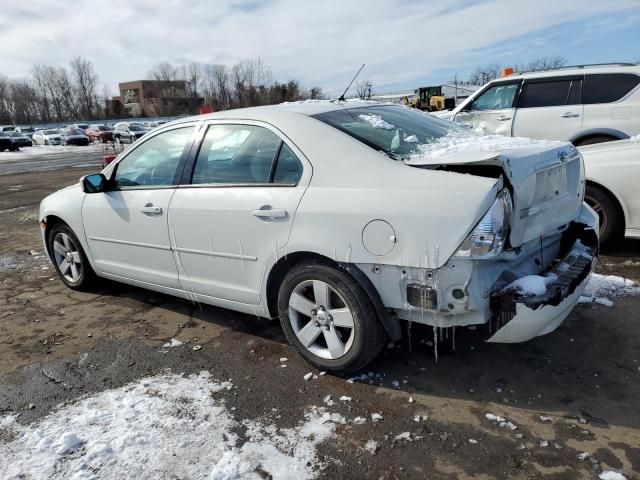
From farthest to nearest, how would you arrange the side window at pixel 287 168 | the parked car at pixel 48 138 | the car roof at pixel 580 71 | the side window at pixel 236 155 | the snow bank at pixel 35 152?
1. the parked car at pixel 48 138
2. the snow bank at pixel 35 152
3. the car roof at pixel 580 71
4. the side window at pixel 236 155
5. the side window at pixel 287 168

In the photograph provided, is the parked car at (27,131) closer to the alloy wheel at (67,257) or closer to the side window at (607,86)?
the alloy wheel at (67,257)

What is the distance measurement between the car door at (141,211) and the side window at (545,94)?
6.10 meters

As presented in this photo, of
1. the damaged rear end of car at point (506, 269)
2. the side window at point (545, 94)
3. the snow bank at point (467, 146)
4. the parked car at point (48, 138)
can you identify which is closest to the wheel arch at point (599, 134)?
the side window at point (545, 94)

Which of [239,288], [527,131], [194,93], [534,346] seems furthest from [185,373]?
[194,93]

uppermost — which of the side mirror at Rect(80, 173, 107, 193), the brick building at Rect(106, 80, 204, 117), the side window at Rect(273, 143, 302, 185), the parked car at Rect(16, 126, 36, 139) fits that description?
the brick building at Rect(106, 80, 204, 117)

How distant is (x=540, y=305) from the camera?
2.59m

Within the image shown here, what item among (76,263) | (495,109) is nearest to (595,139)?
(495,109)

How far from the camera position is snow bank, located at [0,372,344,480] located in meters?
2.38

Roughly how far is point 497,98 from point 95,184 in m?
6.61

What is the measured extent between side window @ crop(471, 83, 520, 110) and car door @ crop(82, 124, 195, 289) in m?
6.10

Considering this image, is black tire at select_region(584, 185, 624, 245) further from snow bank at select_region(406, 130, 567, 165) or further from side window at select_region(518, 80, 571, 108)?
side window at select_region(518, 80, 571, 108)

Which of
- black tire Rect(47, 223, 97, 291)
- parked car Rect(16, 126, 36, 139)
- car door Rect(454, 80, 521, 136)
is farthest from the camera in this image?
parked car Rect(16, 126, 36, 139)

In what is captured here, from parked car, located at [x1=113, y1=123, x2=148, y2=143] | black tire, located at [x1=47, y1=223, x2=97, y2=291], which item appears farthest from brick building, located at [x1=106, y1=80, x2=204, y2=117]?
black tire, located at [x1=47, y1=223, x2=97, y2=291]

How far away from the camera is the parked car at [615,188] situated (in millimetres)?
4594
